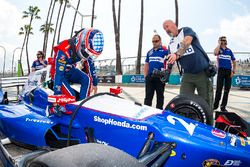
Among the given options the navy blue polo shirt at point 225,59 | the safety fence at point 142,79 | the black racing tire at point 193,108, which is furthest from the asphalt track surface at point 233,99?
the safety fence at point 142,79

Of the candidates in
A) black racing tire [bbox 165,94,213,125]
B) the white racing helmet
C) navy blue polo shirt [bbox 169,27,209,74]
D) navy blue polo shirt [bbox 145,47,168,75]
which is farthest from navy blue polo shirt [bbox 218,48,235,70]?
the white racing helmet

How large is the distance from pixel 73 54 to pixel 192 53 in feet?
5.14

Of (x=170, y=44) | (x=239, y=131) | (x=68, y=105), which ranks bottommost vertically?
(x=239, y=131)

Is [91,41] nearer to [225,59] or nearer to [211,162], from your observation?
[211,162]

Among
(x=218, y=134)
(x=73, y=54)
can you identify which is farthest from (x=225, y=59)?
(x=218, y=134)

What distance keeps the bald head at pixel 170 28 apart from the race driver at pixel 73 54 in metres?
1.00

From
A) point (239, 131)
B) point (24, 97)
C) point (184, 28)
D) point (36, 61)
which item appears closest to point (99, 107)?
point (239, 131)

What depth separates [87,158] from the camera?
159cm

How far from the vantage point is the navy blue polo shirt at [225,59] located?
7.19 meters

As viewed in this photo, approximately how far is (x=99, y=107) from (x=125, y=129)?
32 cm

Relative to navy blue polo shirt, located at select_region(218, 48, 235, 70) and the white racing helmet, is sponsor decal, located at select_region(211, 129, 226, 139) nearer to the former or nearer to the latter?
the white racing helmet

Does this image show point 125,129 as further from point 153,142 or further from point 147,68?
point 147,68

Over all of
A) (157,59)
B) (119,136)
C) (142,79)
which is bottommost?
(142,79)

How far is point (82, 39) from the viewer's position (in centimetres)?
372
